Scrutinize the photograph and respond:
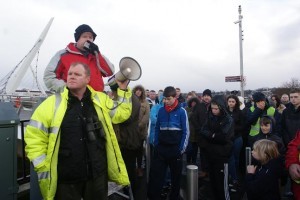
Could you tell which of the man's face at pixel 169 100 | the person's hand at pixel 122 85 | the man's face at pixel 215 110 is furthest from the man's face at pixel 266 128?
the person's hand at pixel 122 85

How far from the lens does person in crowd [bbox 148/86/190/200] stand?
4.52m

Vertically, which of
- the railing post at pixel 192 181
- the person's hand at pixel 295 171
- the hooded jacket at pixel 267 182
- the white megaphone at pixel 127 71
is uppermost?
the white megaphone at pixel 127 71

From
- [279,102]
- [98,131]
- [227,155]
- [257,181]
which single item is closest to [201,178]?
[227,155]

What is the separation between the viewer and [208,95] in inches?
270

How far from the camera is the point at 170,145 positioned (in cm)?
453

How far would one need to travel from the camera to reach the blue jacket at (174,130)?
4520mm

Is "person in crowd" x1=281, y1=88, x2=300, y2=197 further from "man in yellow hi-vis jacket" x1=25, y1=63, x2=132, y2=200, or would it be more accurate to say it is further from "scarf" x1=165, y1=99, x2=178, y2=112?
"man in yellow hi-vis jacket" x1=25, y1=63, x2=132, y2=200

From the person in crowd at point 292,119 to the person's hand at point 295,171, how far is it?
2091 mm

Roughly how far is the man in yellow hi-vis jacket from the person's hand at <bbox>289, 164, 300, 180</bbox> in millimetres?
2010

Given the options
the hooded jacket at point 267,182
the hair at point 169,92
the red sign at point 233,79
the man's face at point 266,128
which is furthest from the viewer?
the red sign at point 233,79

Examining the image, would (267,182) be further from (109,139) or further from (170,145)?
(109,139)

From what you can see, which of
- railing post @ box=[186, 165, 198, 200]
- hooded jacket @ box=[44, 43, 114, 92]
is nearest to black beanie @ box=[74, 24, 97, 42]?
hooded jacket @ box=[44, 43, 114, 92]

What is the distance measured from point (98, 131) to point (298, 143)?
8.38 feet

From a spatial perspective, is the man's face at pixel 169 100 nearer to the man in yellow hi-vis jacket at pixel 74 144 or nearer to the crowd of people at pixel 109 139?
the crowd of people at pixel 109 139
